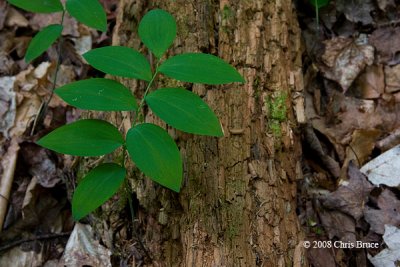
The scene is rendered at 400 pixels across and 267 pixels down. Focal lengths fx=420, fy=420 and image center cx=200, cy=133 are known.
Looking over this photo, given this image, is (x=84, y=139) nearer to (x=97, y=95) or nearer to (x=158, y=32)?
(x=97, y=95)

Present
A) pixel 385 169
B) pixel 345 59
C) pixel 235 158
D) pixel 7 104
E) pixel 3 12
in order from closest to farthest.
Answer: pixel 235 158, pixel 385 169, pixel 7 104, pixel 345 59, pixel 3 12

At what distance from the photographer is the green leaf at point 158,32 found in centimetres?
170

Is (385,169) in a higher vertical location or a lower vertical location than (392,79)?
lower

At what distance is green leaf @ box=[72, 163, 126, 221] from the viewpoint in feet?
4.99

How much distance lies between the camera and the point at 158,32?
173 cm

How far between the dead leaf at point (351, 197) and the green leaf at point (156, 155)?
1052 millimetres

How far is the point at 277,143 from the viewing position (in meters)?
2.04

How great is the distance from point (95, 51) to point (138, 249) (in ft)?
2.83

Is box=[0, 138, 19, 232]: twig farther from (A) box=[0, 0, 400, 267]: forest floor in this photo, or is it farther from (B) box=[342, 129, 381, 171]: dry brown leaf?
(B) box=[342, 129, 381, 171]: dry brown leaf

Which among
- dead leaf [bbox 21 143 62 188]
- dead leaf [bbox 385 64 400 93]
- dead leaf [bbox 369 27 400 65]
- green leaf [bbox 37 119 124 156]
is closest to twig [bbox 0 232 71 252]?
dead leaf [bbox 21 143 62 188]

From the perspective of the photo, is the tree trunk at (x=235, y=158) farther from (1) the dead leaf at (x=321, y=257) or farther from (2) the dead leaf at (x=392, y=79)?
(2) the dead leaf at (x=392, y=79)

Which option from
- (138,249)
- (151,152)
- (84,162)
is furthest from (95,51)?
(138,249)

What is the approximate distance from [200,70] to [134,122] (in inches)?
12.9

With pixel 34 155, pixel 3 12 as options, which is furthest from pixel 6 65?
pixel 34 155
